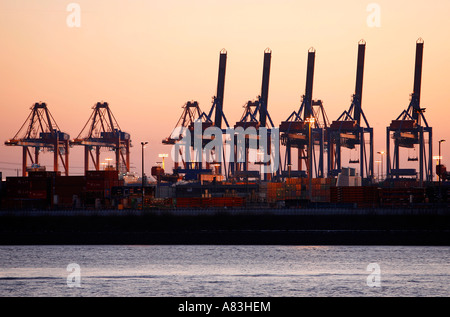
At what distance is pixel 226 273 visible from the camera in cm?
4903

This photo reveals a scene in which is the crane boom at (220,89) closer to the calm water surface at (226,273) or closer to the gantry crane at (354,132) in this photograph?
the gantry crane at (354,132)

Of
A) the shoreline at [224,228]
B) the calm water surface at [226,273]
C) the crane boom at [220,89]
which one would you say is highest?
the crane boom at [220,89]

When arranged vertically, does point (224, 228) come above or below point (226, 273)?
above

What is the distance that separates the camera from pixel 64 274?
158 ft

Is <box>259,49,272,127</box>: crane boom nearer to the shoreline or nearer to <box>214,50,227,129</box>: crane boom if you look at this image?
<box>214,50,227,129</box>: crane boom

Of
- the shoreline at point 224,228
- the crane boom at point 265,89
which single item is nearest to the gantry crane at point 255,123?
the crane boom at point 265,89

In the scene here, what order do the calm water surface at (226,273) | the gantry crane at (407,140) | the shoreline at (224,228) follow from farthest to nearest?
the gantry crane at (407,140), the shoreline at (224,228), the calm water surface at (226,273)

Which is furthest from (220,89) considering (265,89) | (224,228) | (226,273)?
(226,273)

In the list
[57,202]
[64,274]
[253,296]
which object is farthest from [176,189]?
[253,296]

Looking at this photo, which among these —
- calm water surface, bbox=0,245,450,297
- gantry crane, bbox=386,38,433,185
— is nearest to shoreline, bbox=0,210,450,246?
calm water surface, bbox=0,245,450,297

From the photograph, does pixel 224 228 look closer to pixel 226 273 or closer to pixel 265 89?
pixel 226 273

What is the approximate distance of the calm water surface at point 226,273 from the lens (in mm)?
39875
